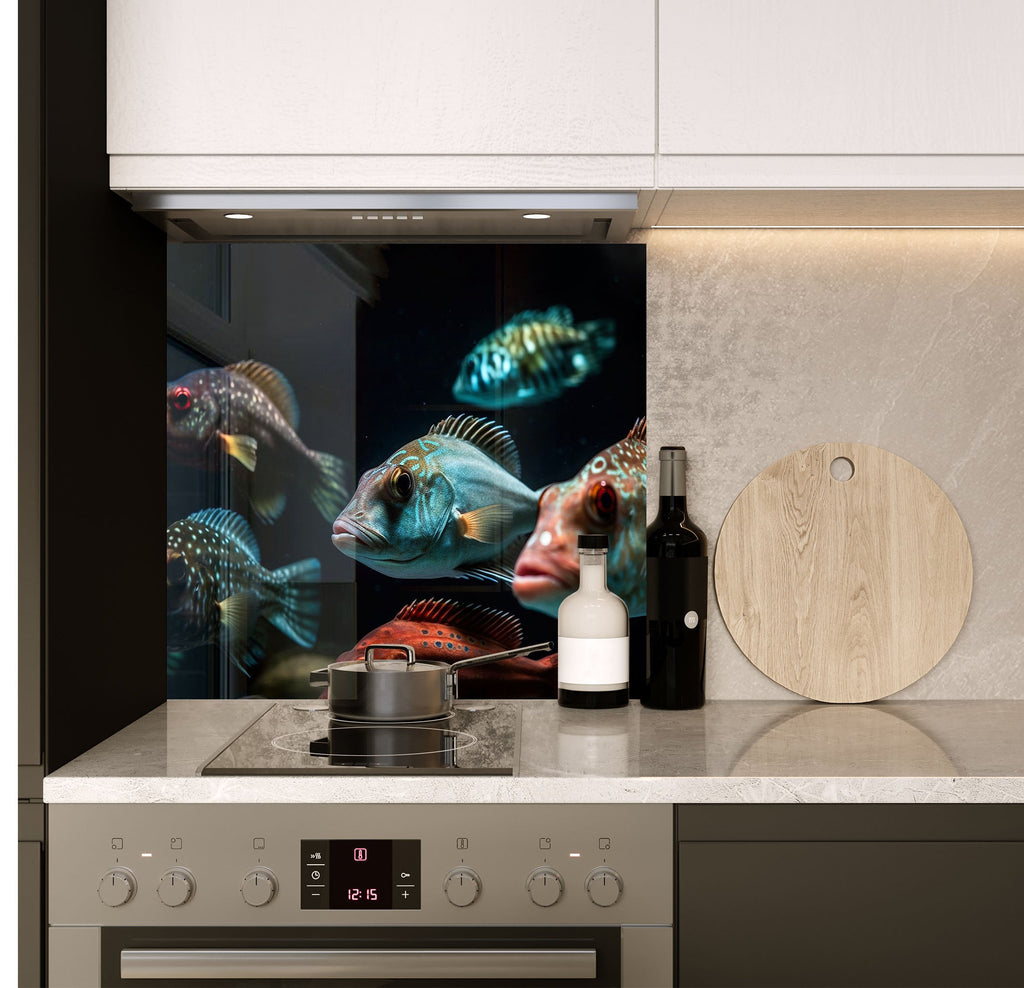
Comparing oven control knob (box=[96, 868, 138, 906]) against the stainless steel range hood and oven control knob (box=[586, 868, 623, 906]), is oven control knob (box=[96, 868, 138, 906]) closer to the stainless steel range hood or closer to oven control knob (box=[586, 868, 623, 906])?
oven control knob (box=[586, 868, 623, 906])

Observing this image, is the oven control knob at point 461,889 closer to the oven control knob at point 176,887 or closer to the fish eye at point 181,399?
the oven control knob at point 176,887

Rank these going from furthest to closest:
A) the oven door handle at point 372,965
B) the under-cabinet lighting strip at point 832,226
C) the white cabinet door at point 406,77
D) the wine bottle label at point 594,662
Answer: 1. the under-cabinet lighting strip at point 832,226
2. the wine bottle label at point 594,662
3. the white cabinet door at point 406,77
4. the oven door handle at point 372,965

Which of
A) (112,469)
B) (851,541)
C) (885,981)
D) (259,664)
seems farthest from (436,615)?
(885,981)

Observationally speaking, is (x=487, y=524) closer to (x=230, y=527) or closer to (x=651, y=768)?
(x=230, y=527)

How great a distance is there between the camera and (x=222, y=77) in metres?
1.52

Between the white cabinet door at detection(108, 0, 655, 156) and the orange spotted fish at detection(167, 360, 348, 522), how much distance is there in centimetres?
49

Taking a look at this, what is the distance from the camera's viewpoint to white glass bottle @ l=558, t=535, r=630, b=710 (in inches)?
67.5

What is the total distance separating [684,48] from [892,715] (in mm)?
1108

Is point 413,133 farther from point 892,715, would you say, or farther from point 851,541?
point 892,715

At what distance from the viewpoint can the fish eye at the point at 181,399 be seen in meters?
1.90

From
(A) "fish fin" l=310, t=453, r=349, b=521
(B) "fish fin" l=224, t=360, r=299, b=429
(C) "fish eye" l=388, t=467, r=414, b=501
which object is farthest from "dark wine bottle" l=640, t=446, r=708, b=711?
(B) "fish fin" l=224, t=360, r=299, b=429

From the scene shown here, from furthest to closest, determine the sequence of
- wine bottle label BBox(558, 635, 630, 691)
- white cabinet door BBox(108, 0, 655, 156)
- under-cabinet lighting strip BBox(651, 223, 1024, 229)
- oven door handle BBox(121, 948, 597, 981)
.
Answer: under-cabinet lighting strip BBox(651, 223, 1024, 229), wine bottle label BBox(558, 635, 630, 691), white cabinet door BBox(108, 0, 655, 156), oven door handle BBox(121, 948, 597, 981)

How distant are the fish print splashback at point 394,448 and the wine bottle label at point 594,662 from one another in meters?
0.17

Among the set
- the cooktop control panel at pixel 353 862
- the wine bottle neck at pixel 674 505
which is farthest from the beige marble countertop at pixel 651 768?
the wine bottle neck at pixel 674 505
